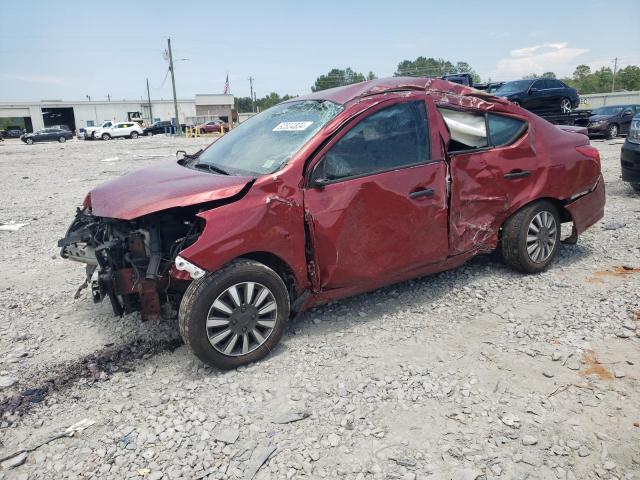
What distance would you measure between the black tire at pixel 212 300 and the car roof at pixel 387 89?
150cm

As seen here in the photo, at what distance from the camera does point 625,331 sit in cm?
362

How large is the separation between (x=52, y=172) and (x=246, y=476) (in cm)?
1547

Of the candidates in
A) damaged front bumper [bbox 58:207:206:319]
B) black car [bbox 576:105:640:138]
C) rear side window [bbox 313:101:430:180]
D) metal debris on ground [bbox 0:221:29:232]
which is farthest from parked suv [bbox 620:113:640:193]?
black car [bbox 576:105:640:138]

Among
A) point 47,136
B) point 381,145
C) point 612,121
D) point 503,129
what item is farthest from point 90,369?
point 47,136

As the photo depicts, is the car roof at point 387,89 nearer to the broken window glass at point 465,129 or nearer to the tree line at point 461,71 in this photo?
the broken window glass at point 465,129

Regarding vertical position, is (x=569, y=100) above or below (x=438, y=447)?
above

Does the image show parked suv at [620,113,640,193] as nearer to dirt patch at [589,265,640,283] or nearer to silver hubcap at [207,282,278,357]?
dirt patch at [589,265,640,283]

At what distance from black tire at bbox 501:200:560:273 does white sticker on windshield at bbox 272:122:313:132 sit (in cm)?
218

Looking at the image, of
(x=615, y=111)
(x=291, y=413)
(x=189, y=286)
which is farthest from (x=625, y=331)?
(x=615, y=111)

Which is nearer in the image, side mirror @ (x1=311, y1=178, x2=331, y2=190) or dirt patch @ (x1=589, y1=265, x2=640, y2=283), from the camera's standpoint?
side mirror @ (x1=311, y1=178, x2=331, y2=190)

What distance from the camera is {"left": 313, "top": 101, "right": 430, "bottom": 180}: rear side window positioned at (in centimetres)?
354

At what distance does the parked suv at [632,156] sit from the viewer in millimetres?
7652

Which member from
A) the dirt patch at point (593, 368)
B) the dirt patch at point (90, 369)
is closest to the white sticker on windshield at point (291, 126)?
the dirt patch at point (90, 369)

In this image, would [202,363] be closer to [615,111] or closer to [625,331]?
[625,331]
